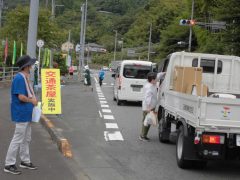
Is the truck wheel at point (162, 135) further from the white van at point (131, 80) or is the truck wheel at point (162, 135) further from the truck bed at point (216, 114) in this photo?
the white van at point (131, 80)

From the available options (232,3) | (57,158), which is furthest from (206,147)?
(232,3)

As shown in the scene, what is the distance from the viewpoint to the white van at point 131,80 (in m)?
22.5

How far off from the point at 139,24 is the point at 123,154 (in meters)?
135

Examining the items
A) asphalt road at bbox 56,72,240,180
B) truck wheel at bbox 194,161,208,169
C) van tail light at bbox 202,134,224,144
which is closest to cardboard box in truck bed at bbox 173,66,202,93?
asphalt road at bbox 56,72,240,180

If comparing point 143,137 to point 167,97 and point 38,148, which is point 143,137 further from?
point 38,148

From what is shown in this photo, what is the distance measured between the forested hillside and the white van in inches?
298

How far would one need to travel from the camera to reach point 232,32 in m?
28.5

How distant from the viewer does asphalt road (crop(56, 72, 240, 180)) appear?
27.9 feet

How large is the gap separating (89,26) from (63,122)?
138 m

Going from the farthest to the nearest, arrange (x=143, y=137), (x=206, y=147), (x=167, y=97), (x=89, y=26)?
(x=89, y=26)
(x=143, y=137)
(x=167, y=97)
(x=206, y=147)

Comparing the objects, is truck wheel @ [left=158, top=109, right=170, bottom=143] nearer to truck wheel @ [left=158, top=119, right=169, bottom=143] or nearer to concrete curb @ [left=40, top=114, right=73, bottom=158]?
truck wheel @ [left=158, top=119, right=169, bottom=143]

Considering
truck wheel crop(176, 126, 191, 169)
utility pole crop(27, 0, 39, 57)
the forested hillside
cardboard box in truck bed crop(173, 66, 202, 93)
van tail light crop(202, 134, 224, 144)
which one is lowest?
truck wheel crop(176, 126, 191, 169)

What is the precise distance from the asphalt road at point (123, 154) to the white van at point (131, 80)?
5.78 metres

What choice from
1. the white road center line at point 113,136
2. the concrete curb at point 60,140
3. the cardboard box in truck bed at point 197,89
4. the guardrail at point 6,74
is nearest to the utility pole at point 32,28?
the concrete curb at point 60,140
